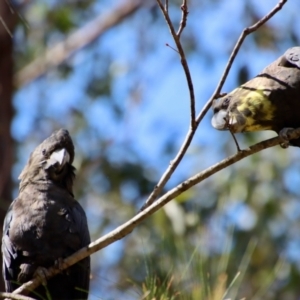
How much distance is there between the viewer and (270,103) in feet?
12.5

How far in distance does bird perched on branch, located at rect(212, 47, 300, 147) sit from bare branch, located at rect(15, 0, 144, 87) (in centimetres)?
574

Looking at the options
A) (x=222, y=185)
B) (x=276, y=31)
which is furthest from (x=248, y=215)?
(x=276, y=31)

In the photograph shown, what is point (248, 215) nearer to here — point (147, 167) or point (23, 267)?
point (147, 167)

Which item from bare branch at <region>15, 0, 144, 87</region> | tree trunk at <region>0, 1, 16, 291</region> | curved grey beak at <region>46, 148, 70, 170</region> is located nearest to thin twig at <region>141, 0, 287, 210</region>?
curved grey beak at <region>46, 148, 70, 170</region>

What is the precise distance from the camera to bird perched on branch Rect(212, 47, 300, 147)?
3785 mm

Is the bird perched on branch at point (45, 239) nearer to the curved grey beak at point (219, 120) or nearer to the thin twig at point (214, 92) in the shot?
the thin twig at point (214, 92)

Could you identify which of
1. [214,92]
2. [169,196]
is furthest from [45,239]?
[214,92]

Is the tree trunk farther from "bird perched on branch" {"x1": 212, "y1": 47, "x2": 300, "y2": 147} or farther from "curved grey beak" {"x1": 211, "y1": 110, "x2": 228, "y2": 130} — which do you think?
"bird perched on branch" {"x1": 212, "y1": 47, "x2": 300, "y2": 147}

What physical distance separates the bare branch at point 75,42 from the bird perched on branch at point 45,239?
5388 millimetres

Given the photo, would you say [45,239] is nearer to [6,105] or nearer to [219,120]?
[219,120]

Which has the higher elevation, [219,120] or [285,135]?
[219,120]

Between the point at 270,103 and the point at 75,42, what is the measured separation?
6154 mm

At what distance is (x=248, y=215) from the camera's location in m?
8.05

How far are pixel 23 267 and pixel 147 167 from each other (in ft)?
14.4
